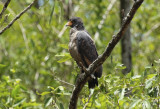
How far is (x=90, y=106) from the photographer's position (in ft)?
10.5

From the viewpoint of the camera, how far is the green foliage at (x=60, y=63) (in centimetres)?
310

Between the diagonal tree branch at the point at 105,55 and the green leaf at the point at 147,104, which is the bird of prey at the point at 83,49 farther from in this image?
the green leaf at the point at 147,104

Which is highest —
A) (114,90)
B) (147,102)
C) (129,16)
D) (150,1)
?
(150,1)

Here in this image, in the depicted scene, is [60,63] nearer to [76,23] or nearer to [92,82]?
[76,23]

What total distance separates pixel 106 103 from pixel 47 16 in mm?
3749

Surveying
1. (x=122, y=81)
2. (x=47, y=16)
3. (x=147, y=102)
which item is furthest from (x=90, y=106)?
(x=47, y=16)

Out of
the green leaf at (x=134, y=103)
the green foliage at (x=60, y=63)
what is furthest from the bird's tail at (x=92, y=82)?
the green leaf at (x=134, y=103)

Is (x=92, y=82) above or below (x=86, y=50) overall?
below

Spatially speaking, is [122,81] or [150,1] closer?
[122,81]

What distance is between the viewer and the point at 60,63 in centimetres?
602

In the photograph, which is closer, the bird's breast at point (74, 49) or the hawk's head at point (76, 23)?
the bird's breast at point (74, 49)

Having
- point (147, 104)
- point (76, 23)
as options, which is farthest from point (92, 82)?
point (76, 23)

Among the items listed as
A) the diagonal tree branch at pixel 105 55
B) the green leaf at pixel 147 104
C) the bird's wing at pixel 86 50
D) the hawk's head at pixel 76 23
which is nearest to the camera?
the diagonal tree branch at pixel 105 55

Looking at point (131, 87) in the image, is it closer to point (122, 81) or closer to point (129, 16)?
point (122, 81)
